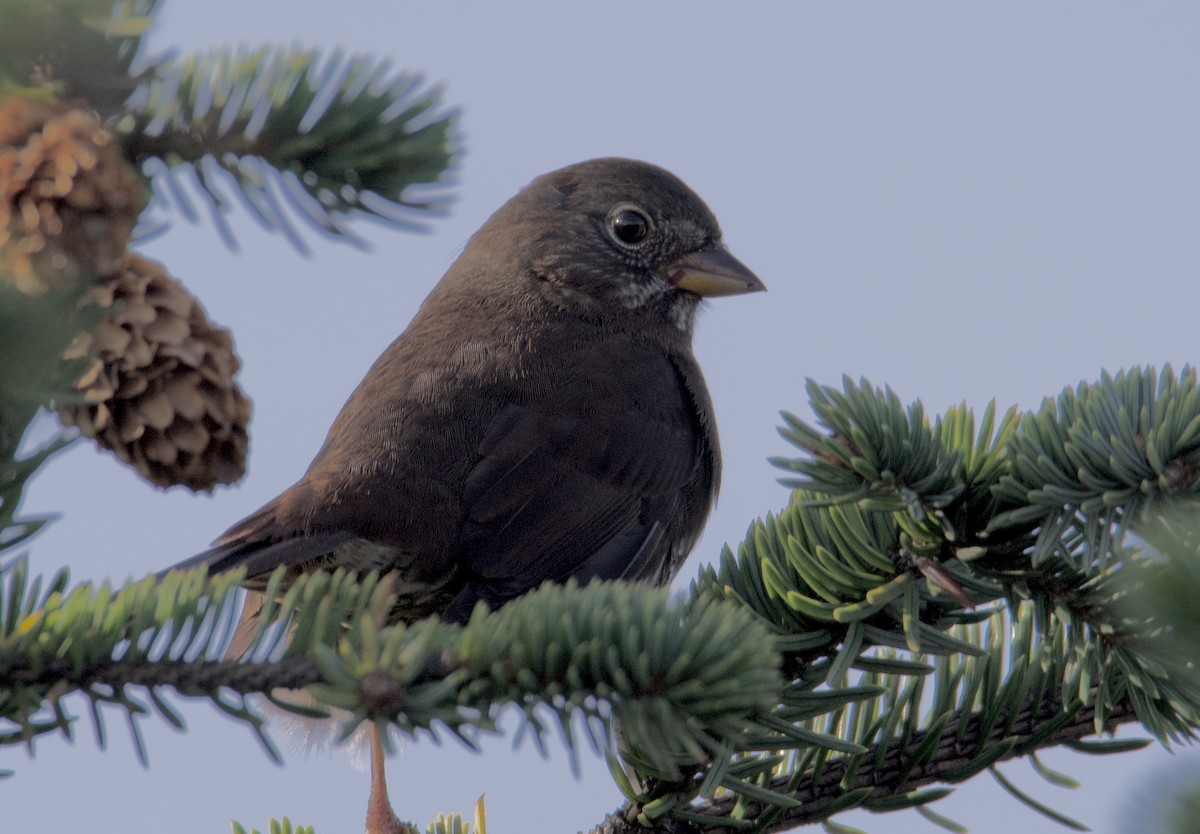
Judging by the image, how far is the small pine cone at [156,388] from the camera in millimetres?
1911

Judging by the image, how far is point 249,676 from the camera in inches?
59.9

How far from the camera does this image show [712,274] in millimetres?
5055

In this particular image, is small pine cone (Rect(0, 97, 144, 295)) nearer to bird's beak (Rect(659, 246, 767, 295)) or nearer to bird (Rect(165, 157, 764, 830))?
bird (Rect(165, 157, 764, 830))

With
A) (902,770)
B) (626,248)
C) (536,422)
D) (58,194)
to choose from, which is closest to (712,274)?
(626,248)

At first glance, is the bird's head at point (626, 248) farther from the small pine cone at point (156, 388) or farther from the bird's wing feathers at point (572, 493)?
the small pine cone at point (156, 388)

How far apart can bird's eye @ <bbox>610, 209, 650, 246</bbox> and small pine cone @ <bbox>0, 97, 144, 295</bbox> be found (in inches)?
138

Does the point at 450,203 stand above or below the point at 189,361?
above

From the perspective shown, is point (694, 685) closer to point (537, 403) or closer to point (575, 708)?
point (575, 708)

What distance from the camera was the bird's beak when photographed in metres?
5.01

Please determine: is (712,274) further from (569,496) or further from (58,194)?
(58,194)

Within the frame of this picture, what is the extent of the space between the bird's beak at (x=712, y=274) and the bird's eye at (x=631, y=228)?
16 centimetres

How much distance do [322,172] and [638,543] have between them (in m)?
2.50

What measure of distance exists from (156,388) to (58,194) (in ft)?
1.26

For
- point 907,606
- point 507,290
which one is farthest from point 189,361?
point 507,290
